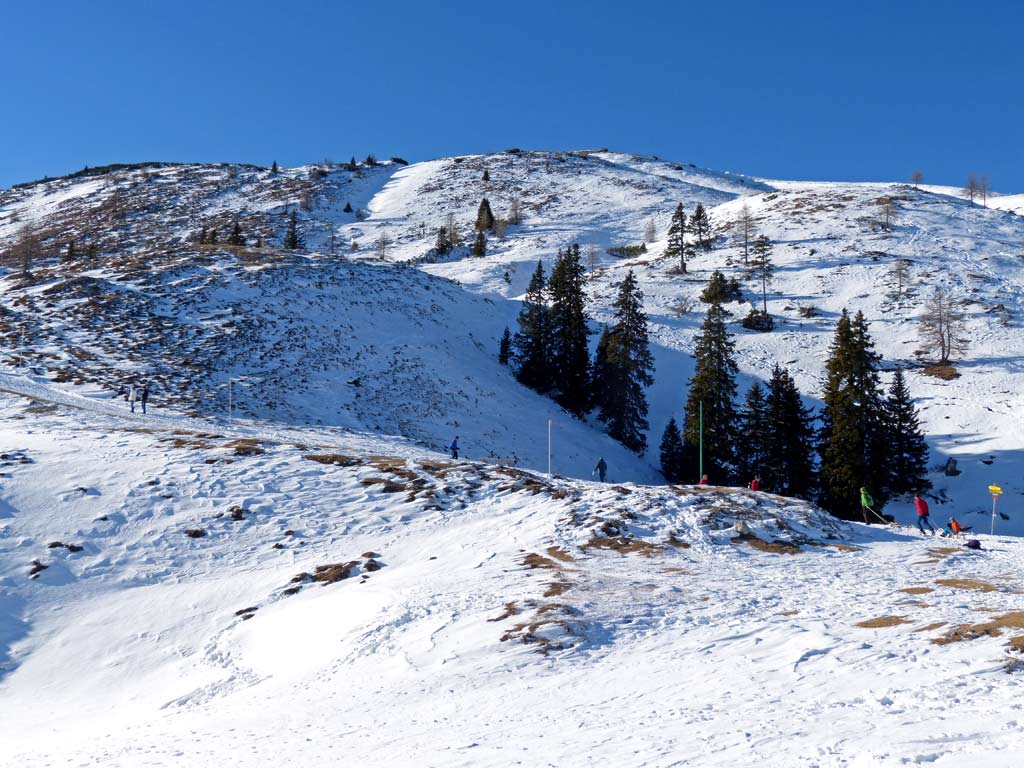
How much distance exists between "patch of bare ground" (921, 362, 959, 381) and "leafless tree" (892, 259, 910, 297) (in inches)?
562

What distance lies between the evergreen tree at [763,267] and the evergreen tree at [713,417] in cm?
2569

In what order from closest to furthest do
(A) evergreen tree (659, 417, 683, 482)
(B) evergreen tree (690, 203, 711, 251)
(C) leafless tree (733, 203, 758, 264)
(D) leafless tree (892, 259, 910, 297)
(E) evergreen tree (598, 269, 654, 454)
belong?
(A) evergreen tree (659, 417, 683, 482), (E) evergreen tree (598, 269, 654, 454), (D) leafless tree (892, 259, 910, 297), (C) leafless tree (733, 203, 758, 264), (B) evergreen tree (690, 203, 711, 251)

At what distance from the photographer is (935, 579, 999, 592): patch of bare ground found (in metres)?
12.4

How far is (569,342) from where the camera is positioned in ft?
174

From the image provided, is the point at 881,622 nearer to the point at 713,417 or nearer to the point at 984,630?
the point at 984,630

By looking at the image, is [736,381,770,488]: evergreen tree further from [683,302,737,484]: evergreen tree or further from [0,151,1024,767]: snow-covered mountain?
[0,151,1024,767]: snow-covered mountain

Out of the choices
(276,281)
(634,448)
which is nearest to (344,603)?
(634,448)

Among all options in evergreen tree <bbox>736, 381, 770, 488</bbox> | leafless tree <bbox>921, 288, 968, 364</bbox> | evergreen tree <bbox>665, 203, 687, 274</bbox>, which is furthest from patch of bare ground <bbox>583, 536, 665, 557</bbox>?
evergreen tree <bbox>665, 203, 687, 274</bbox>

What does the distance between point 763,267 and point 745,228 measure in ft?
42.2

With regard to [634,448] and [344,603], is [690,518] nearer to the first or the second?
[344,603]

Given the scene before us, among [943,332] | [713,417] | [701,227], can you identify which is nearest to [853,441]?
[713,417]

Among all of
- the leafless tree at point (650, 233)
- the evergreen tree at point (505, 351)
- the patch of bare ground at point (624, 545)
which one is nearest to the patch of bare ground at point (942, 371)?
the evergreen tree at point (505, 351)

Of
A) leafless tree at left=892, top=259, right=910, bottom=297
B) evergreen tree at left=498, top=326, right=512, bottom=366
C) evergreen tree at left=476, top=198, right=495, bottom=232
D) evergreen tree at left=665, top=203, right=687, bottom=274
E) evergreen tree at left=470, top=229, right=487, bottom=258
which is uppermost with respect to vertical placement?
evergreen tree at left=476, top=198, right=495, bottom=232

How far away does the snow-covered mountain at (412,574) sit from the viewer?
8.05m
